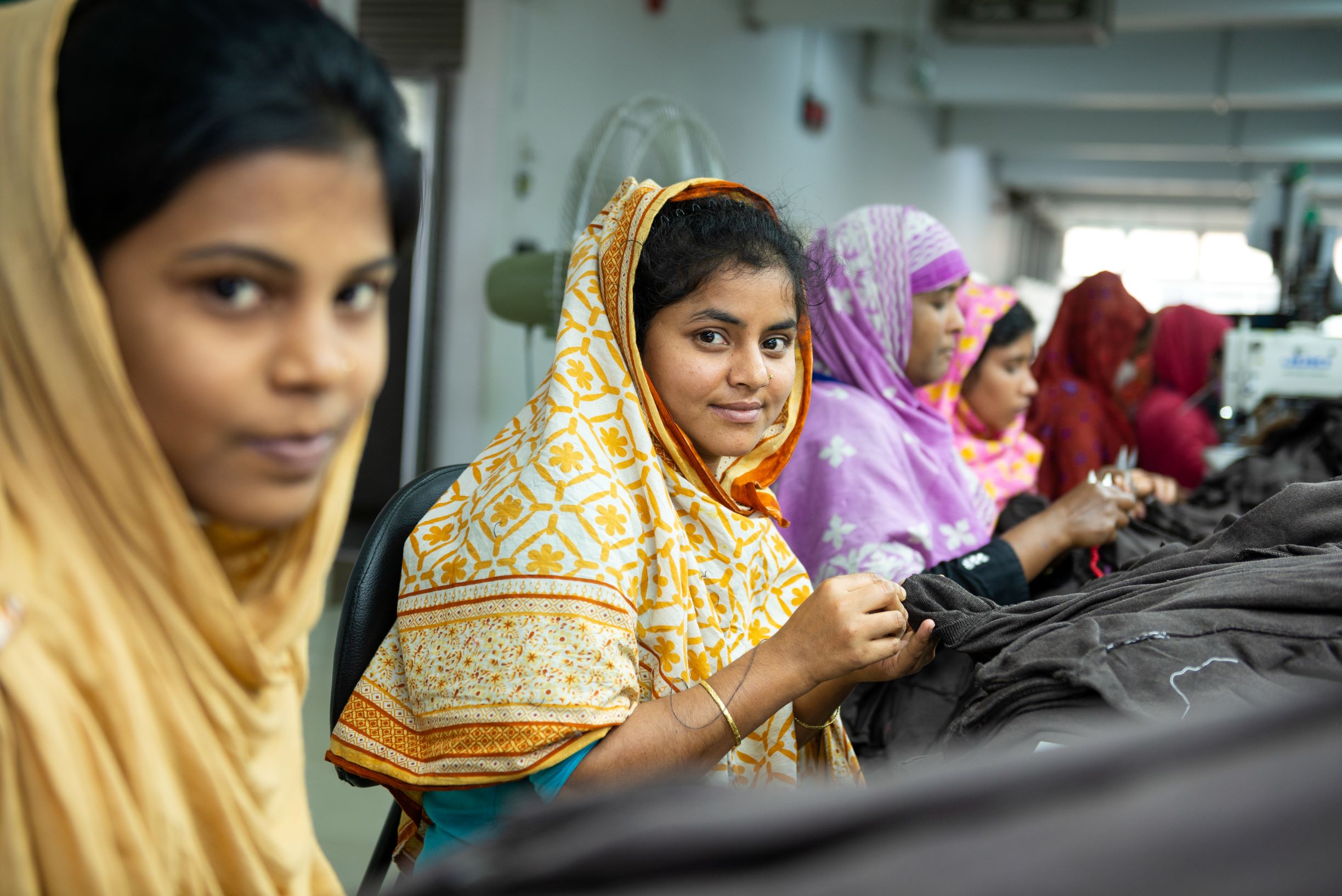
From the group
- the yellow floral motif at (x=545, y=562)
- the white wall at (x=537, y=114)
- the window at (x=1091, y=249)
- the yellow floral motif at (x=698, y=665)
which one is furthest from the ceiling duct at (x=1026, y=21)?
the window at (x=1091, y=249)

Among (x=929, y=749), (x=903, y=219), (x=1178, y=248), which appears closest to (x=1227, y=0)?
(x=903, y=219)

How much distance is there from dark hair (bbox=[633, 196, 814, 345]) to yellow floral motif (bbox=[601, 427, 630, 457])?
15cm

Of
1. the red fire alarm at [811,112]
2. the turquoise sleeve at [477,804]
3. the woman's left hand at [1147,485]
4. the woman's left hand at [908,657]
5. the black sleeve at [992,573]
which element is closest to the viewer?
the turquoise sleeve at [477,804]

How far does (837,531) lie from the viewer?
174 cm

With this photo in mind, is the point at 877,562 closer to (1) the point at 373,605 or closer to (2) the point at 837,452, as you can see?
(2) the point at 837,452

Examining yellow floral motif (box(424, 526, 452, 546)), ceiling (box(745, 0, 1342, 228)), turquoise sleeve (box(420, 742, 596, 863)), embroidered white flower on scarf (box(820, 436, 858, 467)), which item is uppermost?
ceiling (box(745, 0, 1342, 228))

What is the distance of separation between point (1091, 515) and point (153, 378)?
1420mm

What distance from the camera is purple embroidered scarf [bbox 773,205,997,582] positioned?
5.72ft

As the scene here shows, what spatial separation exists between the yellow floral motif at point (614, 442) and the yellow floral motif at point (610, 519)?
0.25 ft

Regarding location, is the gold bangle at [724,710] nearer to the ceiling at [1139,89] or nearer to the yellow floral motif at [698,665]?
the yellow floral motif at [698,665]

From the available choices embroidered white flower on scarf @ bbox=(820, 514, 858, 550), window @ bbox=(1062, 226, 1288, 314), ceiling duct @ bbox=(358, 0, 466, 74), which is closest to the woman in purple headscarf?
embroidered white flower on scarf @ bbox=(820, 514, 858, 550)

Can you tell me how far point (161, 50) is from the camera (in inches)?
23.3

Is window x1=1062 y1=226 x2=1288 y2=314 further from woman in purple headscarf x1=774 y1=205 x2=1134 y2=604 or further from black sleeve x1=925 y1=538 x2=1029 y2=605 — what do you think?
black sleeve x1=925 y1=538 x2=1029 y2=605

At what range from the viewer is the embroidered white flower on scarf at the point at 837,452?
1.80m
